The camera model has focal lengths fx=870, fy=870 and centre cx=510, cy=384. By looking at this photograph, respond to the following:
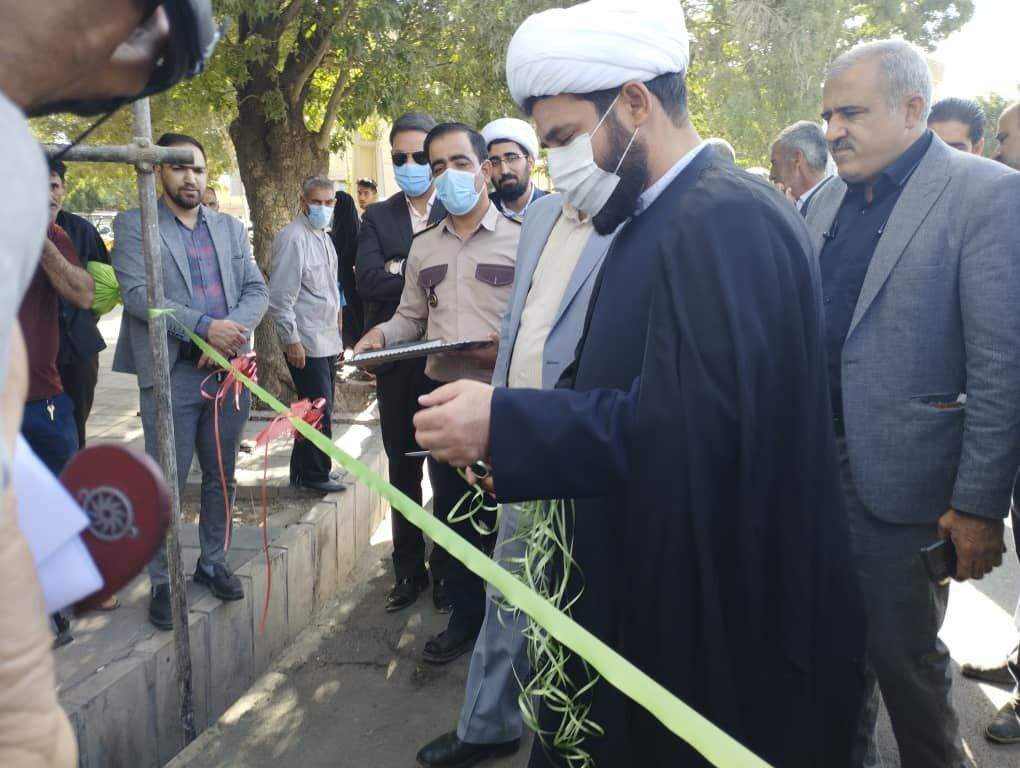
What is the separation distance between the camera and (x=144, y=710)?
329 cm

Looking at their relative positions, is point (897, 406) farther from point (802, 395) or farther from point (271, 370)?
point (271, 370)

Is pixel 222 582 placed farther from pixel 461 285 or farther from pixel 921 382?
pixel 921 382

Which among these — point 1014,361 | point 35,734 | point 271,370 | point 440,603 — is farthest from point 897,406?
point 271,370

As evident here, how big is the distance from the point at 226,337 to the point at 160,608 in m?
1.19

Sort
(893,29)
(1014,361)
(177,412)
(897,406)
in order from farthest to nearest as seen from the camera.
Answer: (893,29) < (177,412) < (897,406) < (1014,361)

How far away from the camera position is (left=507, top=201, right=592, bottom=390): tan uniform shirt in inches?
108

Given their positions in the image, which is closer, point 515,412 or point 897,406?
point 515,412

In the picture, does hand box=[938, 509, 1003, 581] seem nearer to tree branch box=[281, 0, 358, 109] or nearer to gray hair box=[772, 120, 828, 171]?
gray hair box=[772, 120, 828, 171]

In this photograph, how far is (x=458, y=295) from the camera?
3953mm

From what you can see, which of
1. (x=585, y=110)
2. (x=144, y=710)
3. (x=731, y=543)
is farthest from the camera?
(x=144, y=710)

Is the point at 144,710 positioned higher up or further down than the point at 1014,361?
further down

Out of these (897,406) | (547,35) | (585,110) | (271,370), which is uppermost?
(547,35)

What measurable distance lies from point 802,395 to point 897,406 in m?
1.10

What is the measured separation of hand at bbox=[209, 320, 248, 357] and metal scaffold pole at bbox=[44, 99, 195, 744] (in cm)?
74
